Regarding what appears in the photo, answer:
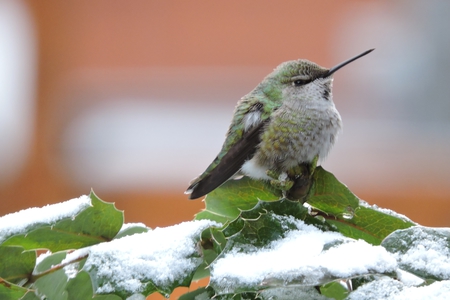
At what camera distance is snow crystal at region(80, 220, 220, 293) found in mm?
610

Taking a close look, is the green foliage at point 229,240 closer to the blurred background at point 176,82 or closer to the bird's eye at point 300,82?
→ the bird's eye at point 300,82

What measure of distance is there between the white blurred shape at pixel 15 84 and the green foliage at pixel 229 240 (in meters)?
4.95

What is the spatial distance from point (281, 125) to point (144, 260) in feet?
2.66

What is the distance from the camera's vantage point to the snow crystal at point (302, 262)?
1.70 feet

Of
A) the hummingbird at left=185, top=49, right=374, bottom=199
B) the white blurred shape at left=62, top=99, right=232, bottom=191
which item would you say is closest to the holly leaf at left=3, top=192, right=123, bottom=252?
the hummingbird at left=185, top=49, right=374, bottom=199

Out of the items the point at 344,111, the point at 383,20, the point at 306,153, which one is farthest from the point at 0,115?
the point at 306,153

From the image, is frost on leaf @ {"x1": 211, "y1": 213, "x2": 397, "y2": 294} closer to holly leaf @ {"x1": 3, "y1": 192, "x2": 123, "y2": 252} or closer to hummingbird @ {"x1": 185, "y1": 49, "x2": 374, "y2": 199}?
holly leaf @ {"x1": 3, "y1": 192, "x2": 123, "y2": 252}

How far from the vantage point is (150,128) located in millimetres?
5773

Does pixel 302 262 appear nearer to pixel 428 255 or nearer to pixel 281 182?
pixel 428 255

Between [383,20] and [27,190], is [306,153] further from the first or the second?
[383,20]

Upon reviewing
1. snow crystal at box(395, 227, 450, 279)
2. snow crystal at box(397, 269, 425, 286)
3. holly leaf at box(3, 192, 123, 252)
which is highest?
snow crystal at box(395, 227, 450, 279)

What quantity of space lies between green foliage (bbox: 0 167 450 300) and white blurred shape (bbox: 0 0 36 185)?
4.95 metres

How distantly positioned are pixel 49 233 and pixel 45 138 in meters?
5.22

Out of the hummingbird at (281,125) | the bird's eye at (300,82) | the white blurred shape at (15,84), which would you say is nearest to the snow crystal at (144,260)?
the hummingbird at (281,125)
